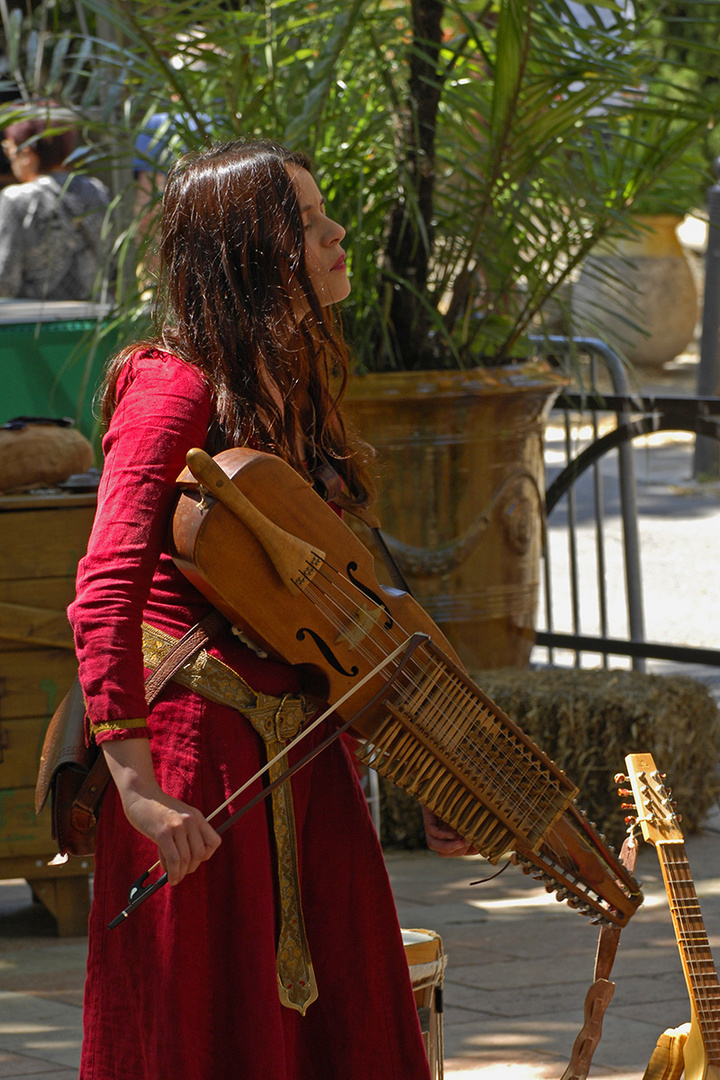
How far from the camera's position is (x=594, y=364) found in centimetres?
494

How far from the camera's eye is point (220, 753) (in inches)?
68.2

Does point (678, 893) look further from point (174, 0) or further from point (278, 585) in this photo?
point (174, 0)

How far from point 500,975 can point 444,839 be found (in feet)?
4.78

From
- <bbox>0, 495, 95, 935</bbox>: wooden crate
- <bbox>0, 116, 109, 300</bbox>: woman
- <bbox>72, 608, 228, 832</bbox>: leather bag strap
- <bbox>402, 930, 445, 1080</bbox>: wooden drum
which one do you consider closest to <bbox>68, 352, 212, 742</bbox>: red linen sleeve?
<bbox>72, 608, 228, 832</bbox>: leather bag strap

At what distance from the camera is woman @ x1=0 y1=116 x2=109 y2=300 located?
5730 mm

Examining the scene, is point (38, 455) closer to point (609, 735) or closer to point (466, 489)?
point (466, 489)

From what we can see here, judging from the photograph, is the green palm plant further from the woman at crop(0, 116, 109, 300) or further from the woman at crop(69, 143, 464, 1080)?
the woman at crop(69, 143, 464, 1080)

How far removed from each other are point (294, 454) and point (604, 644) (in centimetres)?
336

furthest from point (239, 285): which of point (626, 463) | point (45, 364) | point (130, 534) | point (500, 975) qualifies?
point (626, 463)

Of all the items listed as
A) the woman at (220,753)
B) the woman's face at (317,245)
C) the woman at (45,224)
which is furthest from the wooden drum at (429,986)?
the woman at (45,224)

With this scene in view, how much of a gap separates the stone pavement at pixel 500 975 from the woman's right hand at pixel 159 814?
56.0 inches

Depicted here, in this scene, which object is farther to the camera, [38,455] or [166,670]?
[38,455]

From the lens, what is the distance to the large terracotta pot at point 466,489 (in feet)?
13.5

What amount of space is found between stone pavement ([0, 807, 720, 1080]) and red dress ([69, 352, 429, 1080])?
3.45ft
